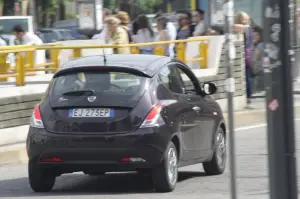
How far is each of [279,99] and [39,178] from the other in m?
4.26

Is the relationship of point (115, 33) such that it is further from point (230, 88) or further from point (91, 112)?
point (230, 88)

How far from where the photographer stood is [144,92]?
11.2m

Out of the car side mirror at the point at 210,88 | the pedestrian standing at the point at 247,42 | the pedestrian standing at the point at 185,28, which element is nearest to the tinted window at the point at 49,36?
the pedestrian standing at the point at 185,28

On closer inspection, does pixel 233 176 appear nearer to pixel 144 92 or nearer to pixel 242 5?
pixel 144 92

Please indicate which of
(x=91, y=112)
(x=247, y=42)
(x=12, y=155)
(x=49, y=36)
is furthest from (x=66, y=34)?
(x=91, y=112)

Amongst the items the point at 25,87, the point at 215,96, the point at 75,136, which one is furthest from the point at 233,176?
the point at 215,96

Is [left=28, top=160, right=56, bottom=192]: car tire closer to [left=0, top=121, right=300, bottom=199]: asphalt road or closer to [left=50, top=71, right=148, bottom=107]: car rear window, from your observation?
[left=0, top=121, right=300, bottom=199]: asphalt road

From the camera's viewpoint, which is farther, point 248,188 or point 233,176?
point 248,188

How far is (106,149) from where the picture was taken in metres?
10.9

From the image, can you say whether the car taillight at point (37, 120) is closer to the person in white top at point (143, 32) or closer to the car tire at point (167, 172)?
the car tire at point (167, 172)

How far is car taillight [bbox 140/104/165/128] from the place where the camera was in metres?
11.0

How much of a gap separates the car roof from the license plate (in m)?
0.58

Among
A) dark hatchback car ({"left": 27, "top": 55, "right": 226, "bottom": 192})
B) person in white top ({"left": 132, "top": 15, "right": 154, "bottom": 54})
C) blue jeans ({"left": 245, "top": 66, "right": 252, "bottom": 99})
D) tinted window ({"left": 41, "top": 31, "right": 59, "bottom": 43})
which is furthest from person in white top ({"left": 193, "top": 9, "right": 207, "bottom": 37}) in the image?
tinted window ({"left": 41, "top": 31, "right": 59, "bottom": 43})

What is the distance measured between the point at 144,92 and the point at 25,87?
573 cm
